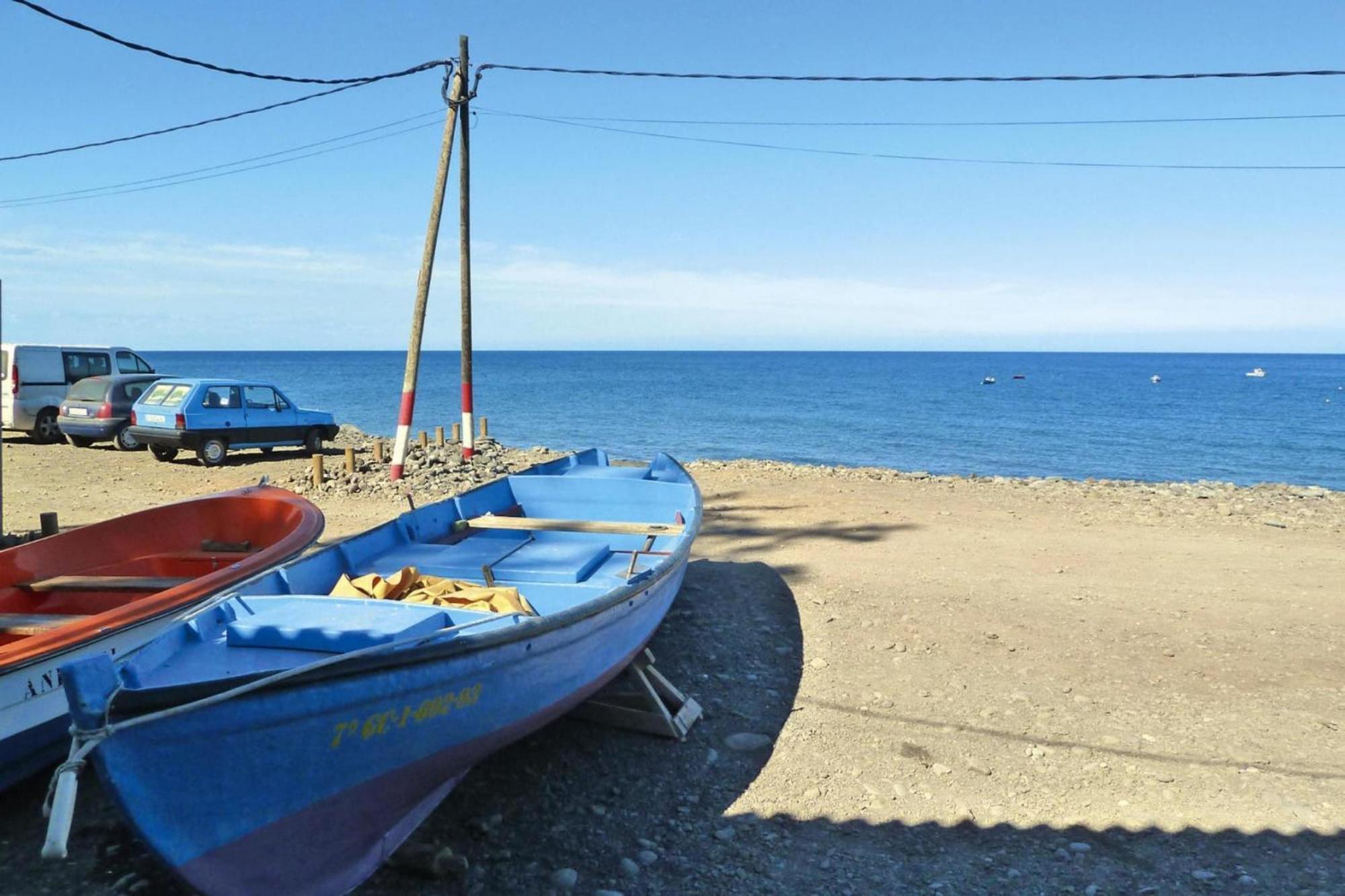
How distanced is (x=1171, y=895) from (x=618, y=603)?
3123 mm

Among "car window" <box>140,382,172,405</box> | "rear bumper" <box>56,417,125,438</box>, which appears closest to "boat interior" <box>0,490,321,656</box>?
"car window" <box>140,382,172,405</box>

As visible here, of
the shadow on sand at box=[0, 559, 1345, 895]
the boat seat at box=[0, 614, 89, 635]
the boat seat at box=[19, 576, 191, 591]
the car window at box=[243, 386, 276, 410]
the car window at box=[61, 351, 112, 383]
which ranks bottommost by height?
the shadow on sand at box=[0, 559, 1345, 895]

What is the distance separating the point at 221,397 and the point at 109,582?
42.7ft

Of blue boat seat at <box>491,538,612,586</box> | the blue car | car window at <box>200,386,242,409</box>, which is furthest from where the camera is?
car window at <box>200,386,242,409</box>

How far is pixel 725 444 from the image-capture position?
3641 centimetres

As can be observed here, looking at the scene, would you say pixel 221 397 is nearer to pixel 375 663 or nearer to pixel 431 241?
pixel 431 241

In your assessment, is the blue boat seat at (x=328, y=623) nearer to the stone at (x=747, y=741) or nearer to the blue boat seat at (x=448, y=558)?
the blue boat seat at (x=448, y=558)

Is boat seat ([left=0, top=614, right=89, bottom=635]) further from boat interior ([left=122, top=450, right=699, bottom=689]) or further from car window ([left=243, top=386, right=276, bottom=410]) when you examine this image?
car window ([left=243, top=386, right=276, bottom=410])

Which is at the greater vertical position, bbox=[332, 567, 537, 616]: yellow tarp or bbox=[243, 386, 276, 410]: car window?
bbox=[243, 386, 276, 410]: car window

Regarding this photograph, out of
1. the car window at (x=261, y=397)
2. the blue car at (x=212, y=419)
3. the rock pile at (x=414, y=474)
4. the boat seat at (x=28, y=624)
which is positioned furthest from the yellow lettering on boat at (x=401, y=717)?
the car window at (x=261, y=397)

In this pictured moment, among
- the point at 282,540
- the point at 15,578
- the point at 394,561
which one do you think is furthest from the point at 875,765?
the point at 15,578

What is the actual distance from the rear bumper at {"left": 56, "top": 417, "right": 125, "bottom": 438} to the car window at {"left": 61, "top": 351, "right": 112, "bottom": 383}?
1.56 meters

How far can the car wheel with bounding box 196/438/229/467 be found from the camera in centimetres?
1765

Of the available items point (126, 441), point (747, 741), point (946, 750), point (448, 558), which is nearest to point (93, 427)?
point (126, 441)
